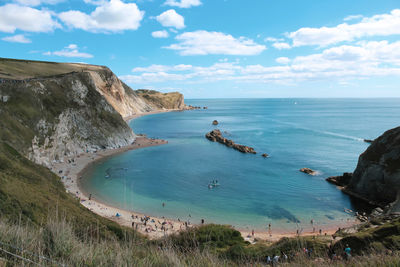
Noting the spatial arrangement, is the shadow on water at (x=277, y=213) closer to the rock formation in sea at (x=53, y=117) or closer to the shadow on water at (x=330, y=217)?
the shadow on water at (x=330, y=217)

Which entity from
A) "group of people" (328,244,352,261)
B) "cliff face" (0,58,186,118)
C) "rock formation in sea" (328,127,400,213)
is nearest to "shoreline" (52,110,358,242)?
"group of people" (328,244,352,261)

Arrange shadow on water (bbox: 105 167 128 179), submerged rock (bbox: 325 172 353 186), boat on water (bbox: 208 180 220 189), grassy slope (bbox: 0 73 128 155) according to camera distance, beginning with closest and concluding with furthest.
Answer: grassy slope (bbox: 0 73 128 155), boat on water (bbox: 208 180 220 189), submerged rock (bbox: 325 172 353 186), shadow on water (bbox: 105 167 128 179)

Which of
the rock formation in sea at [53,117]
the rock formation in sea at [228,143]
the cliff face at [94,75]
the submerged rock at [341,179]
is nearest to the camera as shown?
the submerged rock at [341,179]

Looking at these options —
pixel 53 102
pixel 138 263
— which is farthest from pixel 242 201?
pixel 53 102

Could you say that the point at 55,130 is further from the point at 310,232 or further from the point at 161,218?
the point at 310,232

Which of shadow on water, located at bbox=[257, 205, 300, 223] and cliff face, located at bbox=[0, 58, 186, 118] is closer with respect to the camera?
shadow on water, located at bbox=[257, 205, 300, 223]

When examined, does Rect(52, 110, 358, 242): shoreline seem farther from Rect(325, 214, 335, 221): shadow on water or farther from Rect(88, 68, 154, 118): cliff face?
Rect(88, 68, 154, 118): cliff face

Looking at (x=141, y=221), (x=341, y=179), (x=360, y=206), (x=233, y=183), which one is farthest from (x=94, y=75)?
(x=360, y=206)

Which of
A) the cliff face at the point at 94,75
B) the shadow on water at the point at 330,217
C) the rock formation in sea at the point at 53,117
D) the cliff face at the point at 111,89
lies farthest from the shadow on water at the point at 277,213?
the cliff face at the point at 111,89
